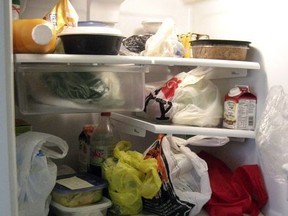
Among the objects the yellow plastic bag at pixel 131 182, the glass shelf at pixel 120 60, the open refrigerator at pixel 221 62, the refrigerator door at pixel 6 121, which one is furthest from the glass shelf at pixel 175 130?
the refrigerator door at pixel 6 121

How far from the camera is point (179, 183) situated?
1.18 metres

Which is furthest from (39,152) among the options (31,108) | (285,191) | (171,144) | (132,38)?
(285,191)

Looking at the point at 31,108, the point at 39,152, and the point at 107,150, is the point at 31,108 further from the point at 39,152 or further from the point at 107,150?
the point at 107,150

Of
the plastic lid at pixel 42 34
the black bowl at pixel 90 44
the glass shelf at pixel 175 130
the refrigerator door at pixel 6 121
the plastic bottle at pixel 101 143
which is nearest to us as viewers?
the refrigerator door at pixel 6 121

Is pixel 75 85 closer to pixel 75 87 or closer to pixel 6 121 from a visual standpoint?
pixel 75 87

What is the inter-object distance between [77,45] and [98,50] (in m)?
0.06

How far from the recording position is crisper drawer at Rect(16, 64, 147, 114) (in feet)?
3.51

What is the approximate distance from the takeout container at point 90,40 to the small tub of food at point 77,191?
0.43m

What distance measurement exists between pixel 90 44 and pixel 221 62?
46cm

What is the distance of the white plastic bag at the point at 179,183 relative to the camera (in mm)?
1122

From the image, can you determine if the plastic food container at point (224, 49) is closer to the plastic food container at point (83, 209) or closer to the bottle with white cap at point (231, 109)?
the bottle with white cap at point (231, 109)

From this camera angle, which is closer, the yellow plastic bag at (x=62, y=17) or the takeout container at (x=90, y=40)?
the takeout container at (x=90, y=40)

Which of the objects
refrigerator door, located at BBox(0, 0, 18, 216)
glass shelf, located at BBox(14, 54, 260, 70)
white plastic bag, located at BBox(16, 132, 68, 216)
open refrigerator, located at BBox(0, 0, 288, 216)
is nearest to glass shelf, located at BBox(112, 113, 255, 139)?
open refrigerator, located at BBox(0, 0, 288, 216)

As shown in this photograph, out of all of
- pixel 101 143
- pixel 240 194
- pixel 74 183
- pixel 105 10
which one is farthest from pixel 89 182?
pixel 105 10
